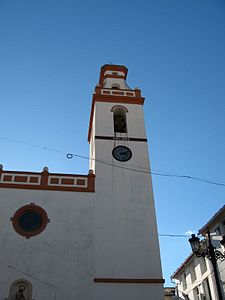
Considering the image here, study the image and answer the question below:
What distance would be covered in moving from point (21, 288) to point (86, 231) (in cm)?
339

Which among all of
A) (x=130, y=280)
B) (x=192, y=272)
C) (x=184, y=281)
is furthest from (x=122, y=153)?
(x=184, y=281)

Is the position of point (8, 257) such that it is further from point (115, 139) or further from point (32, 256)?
point (115, 139)

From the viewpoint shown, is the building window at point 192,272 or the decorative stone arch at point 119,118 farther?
the building window at point 192,272

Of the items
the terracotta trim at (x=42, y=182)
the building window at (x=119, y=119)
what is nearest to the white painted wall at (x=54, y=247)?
the terracotta trim at (x=42, y=182)

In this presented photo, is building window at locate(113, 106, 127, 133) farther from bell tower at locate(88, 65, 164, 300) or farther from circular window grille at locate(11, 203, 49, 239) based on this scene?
circular window grille at locate(11, 203, 49, 239)

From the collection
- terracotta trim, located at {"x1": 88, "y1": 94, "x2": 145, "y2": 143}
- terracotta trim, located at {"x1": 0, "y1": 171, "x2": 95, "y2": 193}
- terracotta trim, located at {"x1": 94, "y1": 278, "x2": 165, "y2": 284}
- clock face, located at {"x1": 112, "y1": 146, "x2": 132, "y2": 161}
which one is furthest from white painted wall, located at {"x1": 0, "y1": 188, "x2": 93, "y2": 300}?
terracotta trim, located at {"x1": 88, "y1": 94, "x2": 145, "y2": 143}

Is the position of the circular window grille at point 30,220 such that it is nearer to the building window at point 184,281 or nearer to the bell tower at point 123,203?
the bell tower at point 123,203

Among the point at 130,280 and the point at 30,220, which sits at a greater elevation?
the point at 30,220

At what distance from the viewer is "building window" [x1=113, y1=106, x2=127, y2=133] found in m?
19.5

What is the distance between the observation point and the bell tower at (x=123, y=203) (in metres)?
13.5

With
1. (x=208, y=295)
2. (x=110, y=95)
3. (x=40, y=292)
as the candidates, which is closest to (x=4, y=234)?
(x=40, y=292)

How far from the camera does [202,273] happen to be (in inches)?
829

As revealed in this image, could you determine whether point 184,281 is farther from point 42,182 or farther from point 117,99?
point 42,182

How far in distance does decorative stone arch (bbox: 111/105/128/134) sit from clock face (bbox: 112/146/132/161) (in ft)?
5.02
